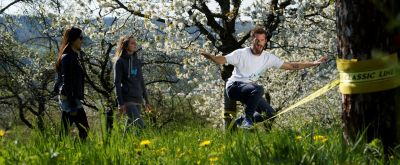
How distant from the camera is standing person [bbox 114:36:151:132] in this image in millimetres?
6441

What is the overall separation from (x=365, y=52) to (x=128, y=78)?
4140mm

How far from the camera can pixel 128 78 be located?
6555 mm

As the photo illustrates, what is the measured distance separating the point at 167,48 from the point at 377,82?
53.3ft

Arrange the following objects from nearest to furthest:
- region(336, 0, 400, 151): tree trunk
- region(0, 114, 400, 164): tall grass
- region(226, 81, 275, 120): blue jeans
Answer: region(0, 114, 400, 164): tall grass → region(336, 0, 400, 151): tree trunk → region(226, 81, 275, 120): blue jeans

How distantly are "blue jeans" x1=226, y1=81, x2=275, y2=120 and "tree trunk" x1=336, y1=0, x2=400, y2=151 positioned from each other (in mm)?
3409

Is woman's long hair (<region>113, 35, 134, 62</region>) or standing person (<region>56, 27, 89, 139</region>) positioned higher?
woman's long hair (<region>113, 35, 134, 62</region>)

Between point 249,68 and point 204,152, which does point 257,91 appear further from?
point 204,152

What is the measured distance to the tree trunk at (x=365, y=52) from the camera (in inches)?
105

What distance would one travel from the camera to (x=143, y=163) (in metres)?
2.53

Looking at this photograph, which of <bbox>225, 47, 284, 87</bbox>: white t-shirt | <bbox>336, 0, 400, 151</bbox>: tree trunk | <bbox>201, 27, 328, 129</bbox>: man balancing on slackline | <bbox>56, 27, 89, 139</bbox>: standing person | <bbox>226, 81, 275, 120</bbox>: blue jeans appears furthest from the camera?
<bbox>225, 47, 284, 87</bbox>: white t-shirt

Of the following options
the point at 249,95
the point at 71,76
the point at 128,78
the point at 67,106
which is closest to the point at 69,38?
the point at 71,76

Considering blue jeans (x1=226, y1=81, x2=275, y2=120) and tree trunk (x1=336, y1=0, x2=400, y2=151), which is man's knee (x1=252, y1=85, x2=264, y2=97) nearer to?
blue jeans (x1=226, y1=81, x2=275, y2=120)

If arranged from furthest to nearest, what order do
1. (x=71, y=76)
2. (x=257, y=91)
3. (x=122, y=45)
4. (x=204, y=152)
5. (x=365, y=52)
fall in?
(x=122, y=45)
(x=257, y=91)
(x=71, y=76)
(x=204, y=152)
(x=365, y=52)

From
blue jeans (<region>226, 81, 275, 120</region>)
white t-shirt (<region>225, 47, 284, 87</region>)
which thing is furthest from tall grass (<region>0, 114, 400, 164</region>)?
white t-shirt (<region>225, 47, 284, 87</region>)
